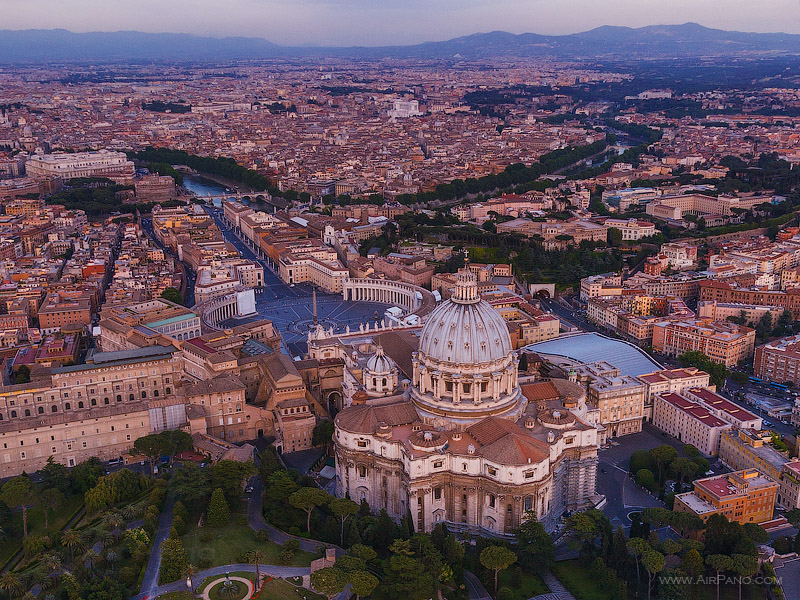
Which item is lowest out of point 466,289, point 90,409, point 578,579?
point 578,579

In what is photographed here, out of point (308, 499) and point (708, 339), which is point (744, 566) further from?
point (708, 339)

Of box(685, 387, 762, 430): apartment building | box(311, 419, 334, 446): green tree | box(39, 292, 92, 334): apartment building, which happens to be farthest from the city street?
box(685, 387, 762, 430): apartment building

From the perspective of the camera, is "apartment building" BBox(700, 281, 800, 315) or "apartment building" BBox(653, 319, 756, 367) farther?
"apartment building" BBox(700, 281, 800, 315)

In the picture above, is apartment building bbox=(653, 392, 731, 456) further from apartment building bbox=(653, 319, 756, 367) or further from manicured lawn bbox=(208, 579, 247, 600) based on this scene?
manicured lawn bbox=(208, 579, 247, 600)

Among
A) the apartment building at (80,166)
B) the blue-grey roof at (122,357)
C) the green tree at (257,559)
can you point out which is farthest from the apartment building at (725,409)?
the apartment building at (80,166)

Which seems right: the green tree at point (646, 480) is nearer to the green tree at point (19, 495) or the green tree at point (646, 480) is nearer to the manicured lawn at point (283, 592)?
the manicured lawn at point (283, 592)

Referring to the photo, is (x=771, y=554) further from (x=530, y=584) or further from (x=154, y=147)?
(x=154, y=147)

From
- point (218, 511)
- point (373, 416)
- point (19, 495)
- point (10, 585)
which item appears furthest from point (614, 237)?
point (10, 585)
